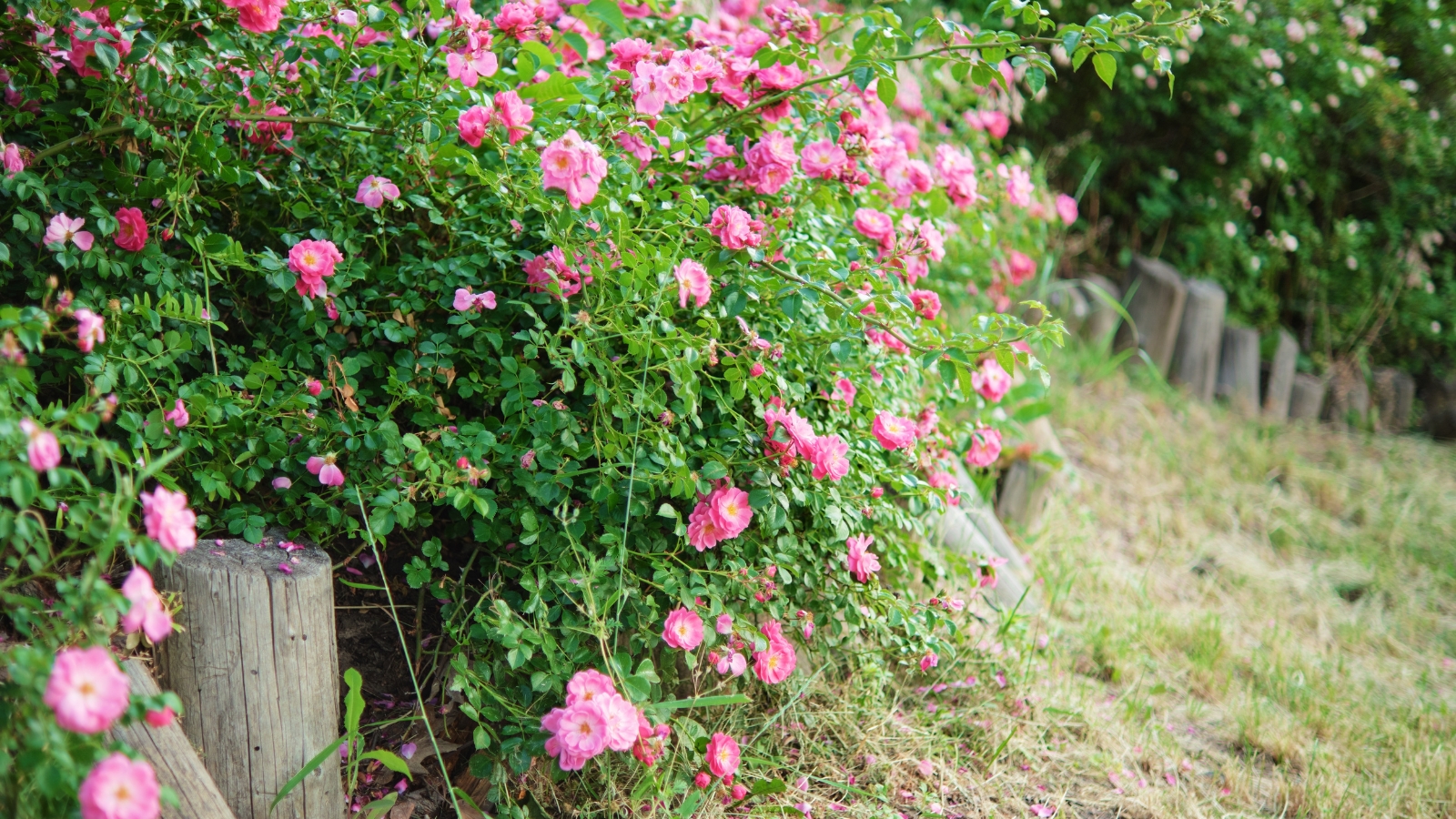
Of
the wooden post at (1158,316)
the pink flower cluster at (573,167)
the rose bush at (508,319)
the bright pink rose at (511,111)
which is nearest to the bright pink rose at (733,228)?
the rose bush at (508,319)

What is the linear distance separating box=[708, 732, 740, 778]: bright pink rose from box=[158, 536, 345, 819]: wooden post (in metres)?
0.58

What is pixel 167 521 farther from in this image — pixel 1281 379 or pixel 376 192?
pixel 1281 379

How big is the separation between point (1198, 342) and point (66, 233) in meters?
4.23

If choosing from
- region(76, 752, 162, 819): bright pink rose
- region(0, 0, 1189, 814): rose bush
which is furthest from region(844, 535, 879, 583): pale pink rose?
region(76, 752, 162, 819): bright pink rose

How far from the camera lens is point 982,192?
8.60 feet

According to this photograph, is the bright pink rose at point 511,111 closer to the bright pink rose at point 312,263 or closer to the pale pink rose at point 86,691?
the bright pink rose at point 312,263

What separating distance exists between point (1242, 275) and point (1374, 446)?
1.02m

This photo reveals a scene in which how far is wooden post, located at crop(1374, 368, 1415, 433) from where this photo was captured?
447cm

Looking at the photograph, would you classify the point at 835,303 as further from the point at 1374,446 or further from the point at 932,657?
the point at 1374,446

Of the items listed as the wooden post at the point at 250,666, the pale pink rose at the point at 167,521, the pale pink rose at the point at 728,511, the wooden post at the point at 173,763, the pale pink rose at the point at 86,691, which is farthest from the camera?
the pale pink rose at the point at 728,511

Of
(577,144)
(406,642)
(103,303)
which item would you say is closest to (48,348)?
(103,303)

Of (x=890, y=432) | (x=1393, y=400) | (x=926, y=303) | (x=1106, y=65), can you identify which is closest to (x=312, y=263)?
(x=890, y=432)

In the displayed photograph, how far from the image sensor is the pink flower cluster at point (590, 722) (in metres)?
1.29

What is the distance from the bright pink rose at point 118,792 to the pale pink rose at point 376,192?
34.6 inches
